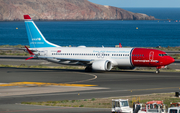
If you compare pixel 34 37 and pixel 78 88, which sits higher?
pixel 34 37

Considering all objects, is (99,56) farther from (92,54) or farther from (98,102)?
(98,102)

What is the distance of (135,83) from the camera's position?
4262cm

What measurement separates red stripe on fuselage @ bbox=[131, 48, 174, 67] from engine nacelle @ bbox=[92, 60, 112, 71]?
4.21 m

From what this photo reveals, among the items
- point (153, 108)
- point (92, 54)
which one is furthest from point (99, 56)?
point (153, 108)

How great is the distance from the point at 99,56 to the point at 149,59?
8645 mm

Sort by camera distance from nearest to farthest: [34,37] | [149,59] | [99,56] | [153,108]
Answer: [153,108] < [149,59] < [99,56] < [34,37]

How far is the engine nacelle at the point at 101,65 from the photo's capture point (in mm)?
53156

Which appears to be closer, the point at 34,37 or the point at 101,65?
the point at 101,65

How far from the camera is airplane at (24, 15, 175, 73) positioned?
52312 mm

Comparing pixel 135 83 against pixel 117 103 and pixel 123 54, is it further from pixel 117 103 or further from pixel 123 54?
pixel 117 103

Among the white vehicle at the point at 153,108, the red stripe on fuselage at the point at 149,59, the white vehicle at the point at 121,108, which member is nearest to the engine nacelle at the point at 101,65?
the red stripe on fuselage at the point at 149,59

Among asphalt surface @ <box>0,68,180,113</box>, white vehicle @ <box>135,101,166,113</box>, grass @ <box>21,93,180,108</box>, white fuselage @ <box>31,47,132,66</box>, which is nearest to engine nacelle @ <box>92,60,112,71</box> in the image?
white fuselage @ <box>31,47,132,66</box>

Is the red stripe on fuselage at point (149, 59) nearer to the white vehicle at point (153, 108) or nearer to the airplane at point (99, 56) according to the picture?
the airplane at point (99, 56)

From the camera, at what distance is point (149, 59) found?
52.2 m
